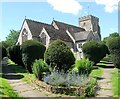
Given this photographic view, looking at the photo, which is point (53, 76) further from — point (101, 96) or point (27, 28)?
point (27, 28)

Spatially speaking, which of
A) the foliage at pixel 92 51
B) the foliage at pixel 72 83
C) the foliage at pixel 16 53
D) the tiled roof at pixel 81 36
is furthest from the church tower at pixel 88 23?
the foliage at pixel 72 83

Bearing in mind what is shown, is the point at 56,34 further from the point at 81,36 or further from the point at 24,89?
the point at 24,89

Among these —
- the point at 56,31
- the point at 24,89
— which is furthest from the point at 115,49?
the point at 56,31

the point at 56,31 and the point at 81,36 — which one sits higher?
the point at 56,31

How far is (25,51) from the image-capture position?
21.1 metres

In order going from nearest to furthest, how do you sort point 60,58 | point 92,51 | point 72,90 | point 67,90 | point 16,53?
point 72,90 → point 67,90 → point 60,58 → point 92,51 → point 16,53

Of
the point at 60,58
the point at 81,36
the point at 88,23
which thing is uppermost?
the point at 88,23

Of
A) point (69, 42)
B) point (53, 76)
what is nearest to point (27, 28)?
point (69, 42)

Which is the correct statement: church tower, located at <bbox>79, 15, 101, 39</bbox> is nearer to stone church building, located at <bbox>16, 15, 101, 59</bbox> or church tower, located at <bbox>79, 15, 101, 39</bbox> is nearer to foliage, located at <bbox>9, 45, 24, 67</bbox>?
stone church building, located at <bbox>16, 15, 101, 59</bbox>

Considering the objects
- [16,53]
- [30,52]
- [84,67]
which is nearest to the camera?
[84,67]

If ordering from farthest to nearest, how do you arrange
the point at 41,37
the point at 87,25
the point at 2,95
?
the point at 87,25 → the point at 41,37 → the point at 2,95

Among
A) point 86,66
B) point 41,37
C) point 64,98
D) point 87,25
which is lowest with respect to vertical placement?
point 64,98

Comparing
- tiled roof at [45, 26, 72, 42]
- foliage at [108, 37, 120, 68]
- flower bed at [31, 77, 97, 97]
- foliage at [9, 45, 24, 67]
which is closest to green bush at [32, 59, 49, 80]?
flower bed at [31, 77, 97, 97]

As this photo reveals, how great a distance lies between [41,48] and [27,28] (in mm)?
33591
